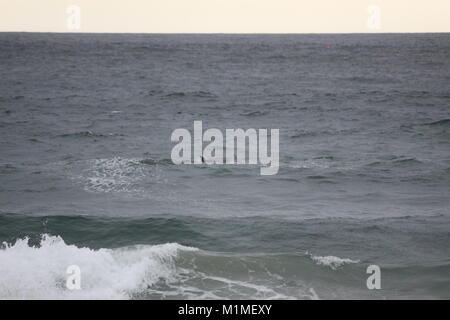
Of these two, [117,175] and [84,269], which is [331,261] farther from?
[117,175]

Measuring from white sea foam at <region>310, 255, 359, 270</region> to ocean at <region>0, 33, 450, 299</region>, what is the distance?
52 millimetres

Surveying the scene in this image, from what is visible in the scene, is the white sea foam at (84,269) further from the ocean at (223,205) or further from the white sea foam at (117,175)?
the white sea foam at (117,175)

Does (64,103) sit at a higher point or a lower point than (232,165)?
higher

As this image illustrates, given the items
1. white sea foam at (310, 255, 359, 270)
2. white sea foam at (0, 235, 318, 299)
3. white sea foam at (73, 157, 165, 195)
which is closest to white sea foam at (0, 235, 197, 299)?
white sea foam at (0, 235, 318, 299)

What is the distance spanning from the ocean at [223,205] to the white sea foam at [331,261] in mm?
52

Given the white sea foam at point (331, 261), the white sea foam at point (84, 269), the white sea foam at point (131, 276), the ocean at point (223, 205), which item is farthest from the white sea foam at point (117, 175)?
the white sea foam at point (331, 261)

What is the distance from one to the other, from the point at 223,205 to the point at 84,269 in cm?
752

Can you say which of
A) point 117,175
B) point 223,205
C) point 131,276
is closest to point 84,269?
point 131,276

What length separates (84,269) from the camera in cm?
1298

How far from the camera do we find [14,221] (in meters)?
17.2

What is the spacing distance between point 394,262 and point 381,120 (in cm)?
2552

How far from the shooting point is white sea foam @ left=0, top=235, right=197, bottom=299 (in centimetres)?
1196
